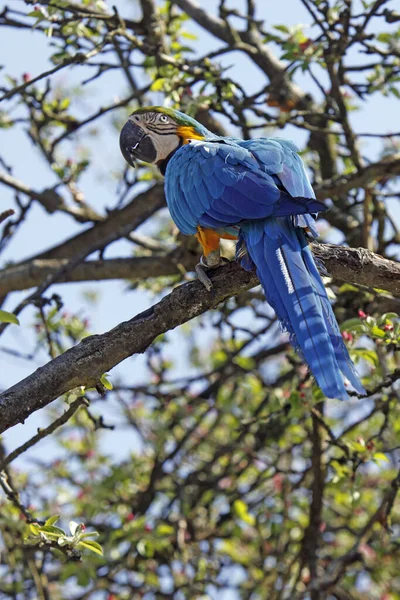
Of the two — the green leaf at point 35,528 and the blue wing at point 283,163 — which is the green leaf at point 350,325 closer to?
the blue wing at point 283,163

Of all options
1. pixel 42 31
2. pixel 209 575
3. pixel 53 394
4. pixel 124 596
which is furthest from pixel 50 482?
pixel 53 394

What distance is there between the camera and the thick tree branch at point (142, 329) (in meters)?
2.34

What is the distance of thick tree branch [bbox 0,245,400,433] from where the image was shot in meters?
2.34

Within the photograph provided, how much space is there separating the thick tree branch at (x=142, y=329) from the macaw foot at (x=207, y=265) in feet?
0.07

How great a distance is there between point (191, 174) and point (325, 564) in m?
2.67

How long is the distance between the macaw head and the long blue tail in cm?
88

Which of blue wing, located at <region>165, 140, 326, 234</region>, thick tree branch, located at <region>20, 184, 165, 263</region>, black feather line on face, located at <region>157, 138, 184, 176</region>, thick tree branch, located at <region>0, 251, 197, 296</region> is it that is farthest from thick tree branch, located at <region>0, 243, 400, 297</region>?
blue wing, located at <region>165, 140, 326, 234</region>

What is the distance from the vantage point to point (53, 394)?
2.38 m

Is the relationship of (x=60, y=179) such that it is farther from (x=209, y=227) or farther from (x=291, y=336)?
(x=291, y=336)

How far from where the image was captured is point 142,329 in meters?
2.53

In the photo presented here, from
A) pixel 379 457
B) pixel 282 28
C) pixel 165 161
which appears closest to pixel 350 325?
pixel 379 457

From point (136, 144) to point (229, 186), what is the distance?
87 centimetres

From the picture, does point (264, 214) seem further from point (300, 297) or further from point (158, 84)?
point (158, 84)

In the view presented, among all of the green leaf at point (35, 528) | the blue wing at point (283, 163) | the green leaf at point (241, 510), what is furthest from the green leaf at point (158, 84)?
the green leaf at point (35, 528)
